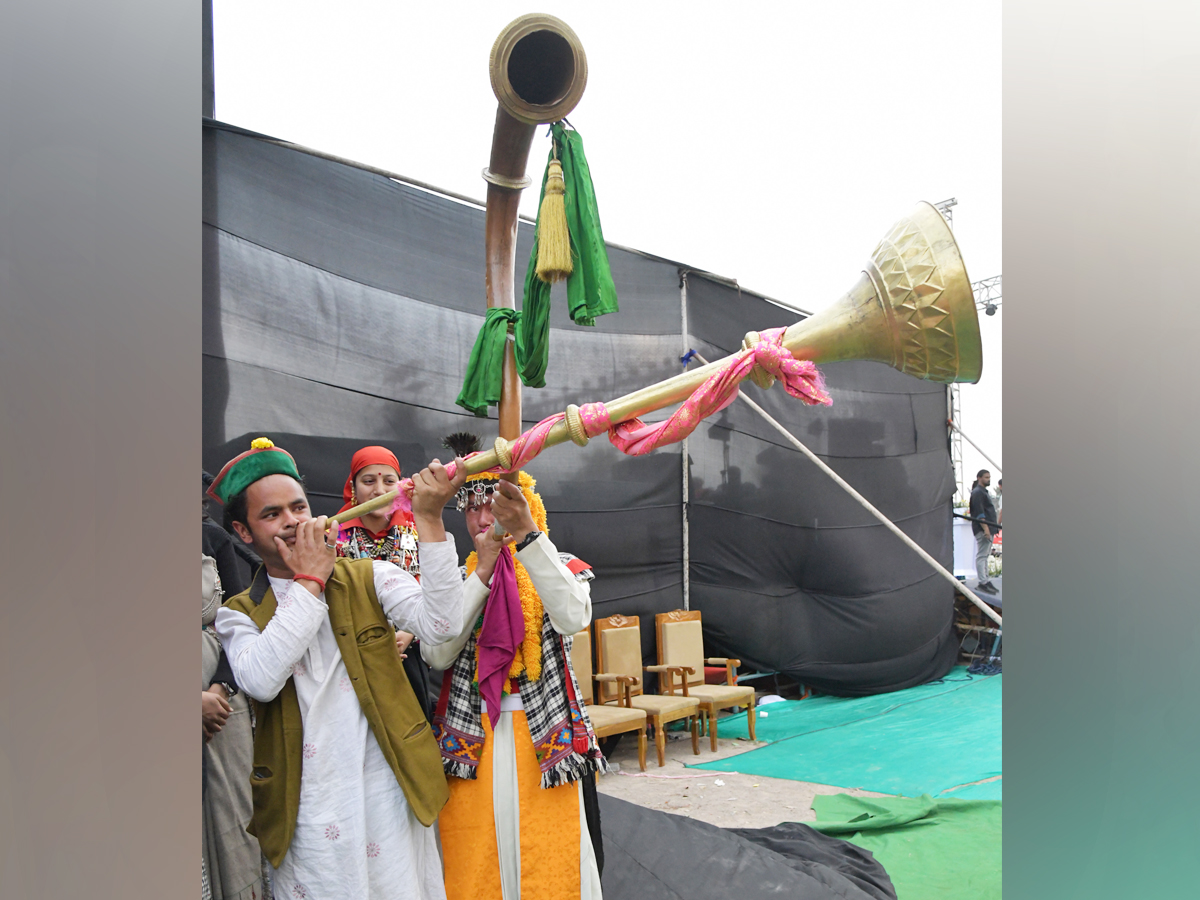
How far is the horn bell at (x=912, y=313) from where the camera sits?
132 centimetres

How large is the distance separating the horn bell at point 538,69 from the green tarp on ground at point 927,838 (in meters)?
2.94

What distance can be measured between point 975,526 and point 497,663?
7830 millimetres

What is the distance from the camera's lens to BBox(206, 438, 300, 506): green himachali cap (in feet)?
5.55

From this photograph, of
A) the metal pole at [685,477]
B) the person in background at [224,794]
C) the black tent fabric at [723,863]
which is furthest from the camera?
the metal pole at [685,477]

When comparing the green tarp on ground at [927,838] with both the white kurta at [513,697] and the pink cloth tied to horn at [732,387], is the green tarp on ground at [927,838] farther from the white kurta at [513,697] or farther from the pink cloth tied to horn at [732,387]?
the pink cloth tied to horn at [732,387]

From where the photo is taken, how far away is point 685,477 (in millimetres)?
5707

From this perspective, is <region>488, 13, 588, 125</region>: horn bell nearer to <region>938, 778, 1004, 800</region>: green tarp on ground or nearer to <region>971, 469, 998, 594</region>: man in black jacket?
<region>938, 778, 1004, 800</region>: green tarp on ground

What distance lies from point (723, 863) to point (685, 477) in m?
2.98

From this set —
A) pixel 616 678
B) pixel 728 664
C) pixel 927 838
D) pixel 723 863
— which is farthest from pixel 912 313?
pixel 728 664

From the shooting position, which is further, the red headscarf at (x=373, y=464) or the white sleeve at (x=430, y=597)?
the red headscarf at (x=373, y=464)

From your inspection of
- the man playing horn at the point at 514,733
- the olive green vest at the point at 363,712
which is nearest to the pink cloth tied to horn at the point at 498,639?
the man playing horn at the point at 514,733

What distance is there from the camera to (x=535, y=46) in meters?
1.71
